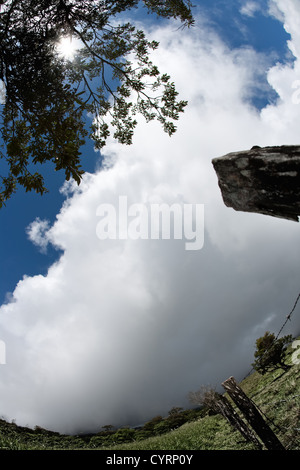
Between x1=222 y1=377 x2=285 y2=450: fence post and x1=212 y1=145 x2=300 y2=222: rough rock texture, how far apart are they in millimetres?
7131

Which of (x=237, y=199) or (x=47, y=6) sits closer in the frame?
(x=237, y=199)

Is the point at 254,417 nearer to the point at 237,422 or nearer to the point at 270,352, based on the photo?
the point at 237,422

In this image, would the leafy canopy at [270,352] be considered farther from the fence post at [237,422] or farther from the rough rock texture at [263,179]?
the rough rock texture at [263,179]

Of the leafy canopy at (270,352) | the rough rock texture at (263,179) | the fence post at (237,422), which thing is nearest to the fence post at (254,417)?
the fence post at (237,422)

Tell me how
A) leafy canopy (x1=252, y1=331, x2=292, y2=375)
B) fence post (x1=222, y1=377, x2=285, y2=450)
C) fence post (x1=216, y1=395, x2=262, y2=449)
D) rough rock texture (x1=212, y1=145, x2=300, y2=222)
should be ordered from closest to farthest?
rough rock texture (x1=212, y1=145, x2=300, y2=222) → fence post (x1=222, y1=377, x2=285, y2=450) → fence post (x1=216, y1=395, x2=262, y2=449) → leafy canopy (x1=252, y1=331, x2=292, y2=375)

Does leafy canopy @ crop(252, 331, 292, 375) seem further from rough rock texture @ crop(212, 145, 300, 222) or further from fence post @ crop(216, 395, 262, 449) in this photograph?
rough rock texture @ crop(212, 145, 300, 222)

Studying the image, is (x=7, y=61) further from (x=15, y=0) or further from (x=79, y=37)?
(x=79, y=37)

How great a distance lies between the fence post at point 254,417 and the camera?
6305 millimetres

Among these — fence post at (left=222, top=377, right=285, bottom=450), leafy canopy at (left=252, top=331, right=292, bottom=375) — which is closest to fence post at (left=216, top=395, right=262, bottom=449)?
fence post at (left=222, top=377, right=285, bottom=450)

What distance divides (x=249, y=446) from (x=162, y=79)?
41.9 ft

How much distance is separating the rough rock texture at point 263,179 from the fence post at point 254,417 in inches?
281

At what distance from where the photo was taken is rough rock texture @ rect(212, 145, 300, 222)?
5.67ft
